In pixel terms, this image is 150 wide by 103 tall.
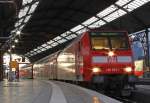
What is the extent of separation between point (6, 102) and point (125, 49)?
1156cm

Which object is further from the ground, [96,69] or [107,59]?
[107,59]

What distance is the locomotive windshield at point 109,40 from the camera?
26562 millimetres

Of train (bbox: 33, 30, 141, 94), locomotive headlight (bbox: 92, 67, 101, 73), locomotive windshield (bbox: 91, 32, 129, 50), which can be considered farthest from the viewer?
locomotive windshield (bbox: 91, 32, 129, 50)

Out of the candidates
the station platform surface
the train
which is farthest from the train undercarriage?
the station platform surface

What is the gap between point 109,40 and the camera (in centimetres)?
2673

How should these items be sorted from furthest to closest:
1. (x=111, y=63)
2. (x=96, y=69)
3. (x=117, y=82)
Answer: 1. (x=117, y=82)
2. (x=111, y=63)
3. (x=96, y=69)

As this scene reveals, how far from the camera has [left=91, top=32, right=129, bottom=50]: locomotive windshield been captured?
26.6m

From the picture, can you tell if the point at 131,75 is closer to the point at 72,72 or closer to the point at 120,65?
the point at 120,65

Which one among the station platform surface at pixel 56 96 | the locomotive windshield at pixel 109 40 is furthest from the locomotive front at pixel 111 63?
the station platform surface at pixel 56 96

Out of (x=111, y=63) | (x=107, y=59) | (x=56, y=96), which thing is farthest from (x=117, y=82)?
(x=56, y=96)

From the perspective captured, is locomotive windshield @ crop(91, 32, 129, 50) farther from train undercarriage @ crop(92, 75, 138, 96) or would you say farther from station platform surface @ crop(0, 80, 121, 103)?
station platform surface @ crop(0, 80, 121, 103)

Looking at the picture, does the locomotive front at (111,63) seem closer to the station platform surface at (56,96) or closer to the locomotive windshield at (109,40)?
the locomotive windshield at (109,40)

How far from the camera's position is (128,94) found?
26859mm

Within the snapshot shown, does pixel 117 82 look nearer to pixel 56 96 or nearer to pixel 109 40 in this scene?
pixel 109 40
